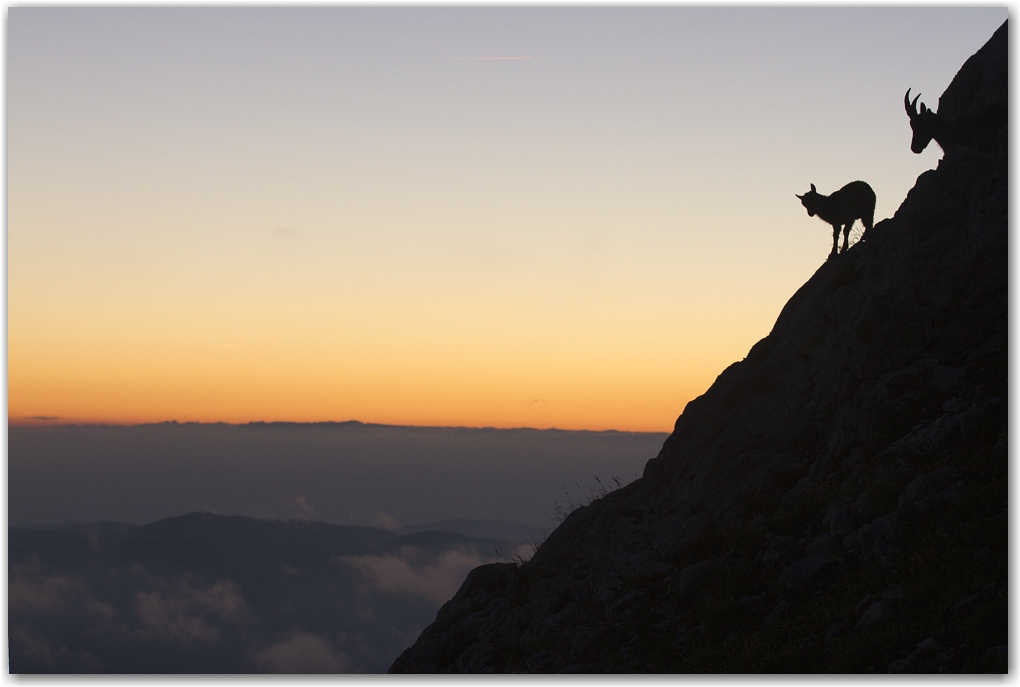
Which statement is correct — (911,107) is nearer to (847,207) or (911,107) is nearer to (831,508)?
(847,207)

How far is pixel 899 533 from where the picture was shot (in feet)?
44.5

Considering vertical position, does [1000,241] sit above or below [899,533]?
above

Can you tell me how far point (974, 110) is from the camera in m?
21.2

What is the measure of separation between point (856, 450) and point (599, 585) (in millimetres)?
5946

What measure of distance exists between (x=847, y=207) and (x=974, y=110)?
379cm

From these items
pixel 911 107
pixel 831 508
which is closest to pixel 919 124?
pixel 911 107

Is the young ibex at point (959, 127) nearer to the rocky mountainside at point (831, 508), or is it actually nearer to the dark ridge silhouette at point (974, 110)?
the dark ridge silhouette at point (974, 110)

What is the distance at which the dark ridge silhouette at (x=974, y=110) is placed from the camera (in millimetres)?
20500

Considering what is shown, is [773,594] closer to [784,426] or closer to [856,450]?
[856,450]

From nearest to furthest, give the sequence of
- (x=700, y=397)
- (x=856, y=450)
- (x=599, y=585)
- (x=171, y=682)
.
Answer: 1. (x=171, y=682)
2. (x=856, y=450)
3. (x=599, y=585)
4. (x=700, y=397)

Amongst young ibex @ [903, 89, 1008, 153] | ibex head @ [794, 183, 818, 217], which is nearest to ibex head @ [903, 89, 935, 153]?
young ibex @ [903, 89, 1008, 153]

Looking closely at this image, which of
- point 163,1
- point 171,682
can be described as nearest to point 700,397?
point 171,682

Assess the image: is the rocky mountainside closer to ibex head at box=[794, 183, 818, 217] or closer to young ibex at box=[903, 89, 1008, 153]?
young ibex at box=[903, 89, 1008, 153]

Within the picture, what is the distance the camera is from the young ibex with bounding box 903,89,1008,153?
20.4m
